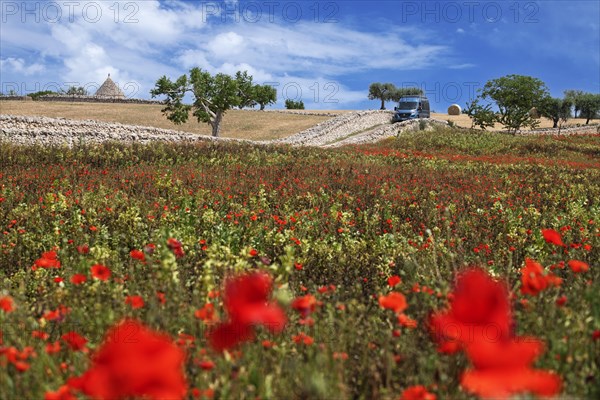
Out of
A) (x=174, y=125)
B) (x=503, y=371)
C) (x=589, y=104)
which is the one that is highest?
(x=589, y=104)

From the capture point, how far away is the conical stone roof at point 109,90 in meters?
76.2

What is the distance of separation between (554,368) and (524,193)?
34.5 feet

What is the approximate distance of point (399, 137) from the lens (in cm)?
3378

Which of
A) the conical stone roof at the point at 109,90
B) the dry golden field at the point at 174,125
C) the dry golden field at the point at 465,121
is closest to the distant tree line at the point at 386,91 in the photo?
the dry golden field at the point at 465,121

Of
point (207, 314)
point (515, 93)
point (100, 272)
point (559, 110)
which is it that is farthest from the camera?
point (559, 110)

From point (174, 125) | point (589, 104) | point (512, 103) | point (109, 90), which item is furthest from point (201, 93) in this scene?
point (589, 104)

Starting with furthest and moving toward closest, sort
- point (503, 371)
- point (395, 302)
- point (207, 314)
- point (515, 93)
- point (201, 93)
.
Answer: point (515, 93) < point (201, 93) < point (207, 314) < point (395, 302) < point (503, 371)

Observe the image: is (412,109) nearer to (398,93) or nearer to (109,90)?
(109,90)

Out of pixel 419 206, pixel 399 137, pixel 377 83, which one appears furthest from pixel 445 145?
pixel 377 83

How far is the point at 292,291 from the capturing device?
4387 millimetres

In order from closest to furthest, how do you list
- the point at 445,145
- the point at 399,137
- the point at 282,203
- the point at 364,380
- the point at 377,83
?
the point at 364,380 → the point at 282,203 → the point at 445,145 → the point at 399,137 → the point at 377,83

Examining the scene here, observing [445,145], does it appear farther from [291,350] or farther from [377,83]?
[377,83]

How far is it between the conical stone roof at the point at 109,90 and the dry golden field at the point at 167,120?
43.9 ft

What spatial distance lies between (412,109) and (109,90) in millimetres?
55409
